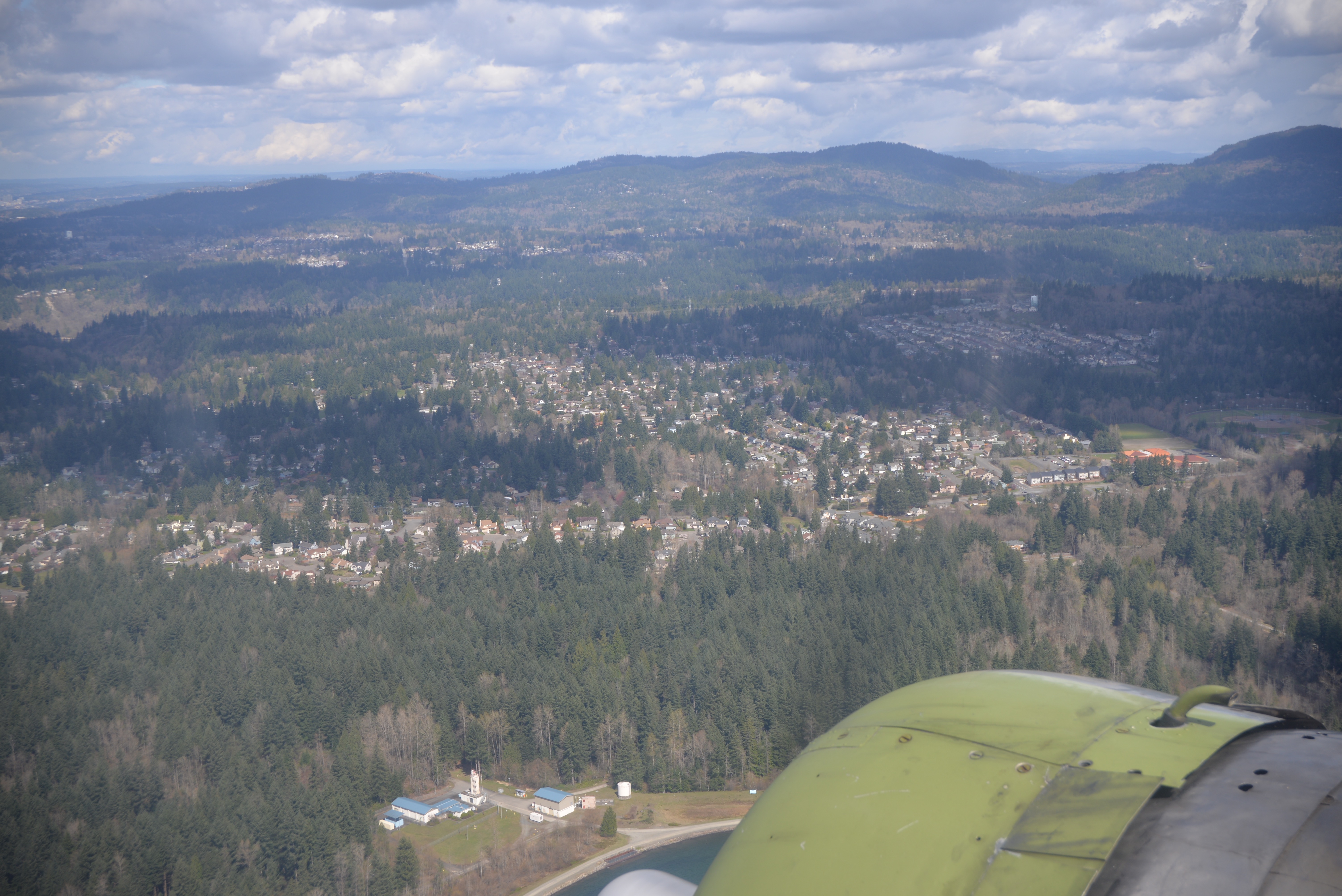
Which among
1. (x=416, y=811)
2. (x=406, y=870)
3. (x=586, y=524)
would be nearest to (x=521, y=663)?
(x=416, y=811)

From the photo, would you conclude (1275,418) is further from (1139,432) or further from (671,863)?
(671,863)

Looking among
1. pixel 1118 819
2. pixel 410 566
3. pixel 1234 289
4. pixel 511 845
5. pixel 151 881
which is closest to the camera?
pixel 1118 819

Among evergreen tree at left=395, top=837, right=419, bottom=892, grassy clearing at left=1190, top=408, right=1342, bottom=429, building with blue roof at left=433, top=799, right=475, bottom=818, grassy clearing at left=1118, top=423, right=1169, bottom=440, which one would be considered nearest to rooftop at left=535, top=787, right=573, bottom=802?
building with blue roof at left=433, top=799, right=475, bottom=818

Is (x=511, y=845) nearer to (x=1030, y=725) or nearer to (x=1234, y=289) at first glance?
(x=1030, y=725)

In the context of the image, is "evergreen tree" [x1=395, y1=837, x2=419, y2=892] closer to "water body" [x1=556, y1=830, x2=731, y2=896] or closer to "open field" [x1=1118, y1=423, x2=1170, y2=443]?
"water body" [x1=556, y1=830, x2=731, y2=896]

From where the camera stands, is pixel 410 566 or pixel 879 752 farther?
pixel 410 566

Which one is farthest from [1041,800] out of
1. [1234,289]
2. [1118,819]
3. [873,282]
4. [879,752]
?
[873,282]

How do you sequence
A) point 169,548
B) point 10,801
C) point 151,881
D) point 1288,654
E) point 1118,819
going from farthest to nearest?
point 169,548, point 1288,654, point 10,801, point 151,881, point 1118,819

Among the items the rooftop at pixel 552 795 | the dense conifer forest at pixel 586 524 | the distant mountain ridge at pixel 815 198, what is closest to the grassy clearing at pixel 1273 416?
the dense conifer forest at pixel 586 524
